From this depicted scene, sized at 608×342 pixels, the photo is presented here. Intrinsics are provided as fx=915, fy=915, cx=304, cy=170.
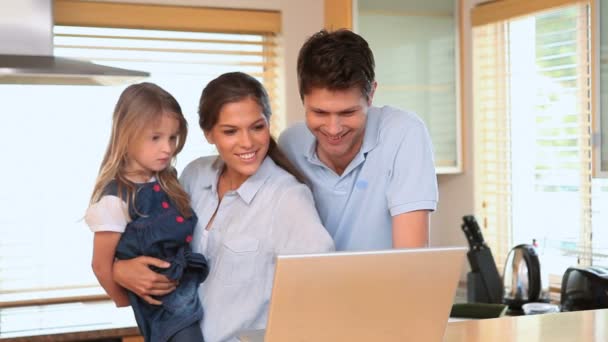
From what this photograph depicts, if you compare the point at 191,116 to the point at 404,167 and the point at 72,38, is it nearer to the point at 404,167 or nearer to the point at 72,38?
the point at 72,38

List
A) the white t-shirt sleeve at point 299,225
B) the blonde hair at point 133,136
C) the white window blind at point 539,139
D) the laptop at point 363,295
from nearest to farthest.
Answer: the laptop at point 363,295 < the white t-shirt sleeve at point 299,225 < the blonde hair at point 133,136 < the white window blind at point 539,139

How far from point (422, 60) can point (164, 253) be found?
2.08m

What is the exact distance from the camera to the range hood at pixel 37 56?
2.51 metres

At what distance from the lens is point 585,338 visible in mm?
1698

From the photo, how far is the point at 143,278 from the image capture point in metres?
1.87

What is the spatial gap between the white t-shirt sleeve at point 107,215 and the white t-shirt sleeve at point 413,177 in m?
0.56

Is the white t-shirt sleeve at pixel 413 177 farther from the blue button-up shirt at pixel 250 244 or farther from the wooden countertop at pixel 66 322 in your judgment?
→ the wooden countertop at pixel 66 322

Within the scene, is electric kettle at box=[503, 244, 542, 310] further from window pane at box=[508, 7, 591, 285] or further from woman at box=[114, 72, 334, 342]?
woman at box=[114, 72, 334, 342]

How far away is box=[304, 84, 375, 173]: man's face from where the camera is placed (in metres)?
1.76

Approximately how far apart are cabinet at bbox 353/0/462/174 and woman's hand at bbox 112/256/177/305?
77.4 inches

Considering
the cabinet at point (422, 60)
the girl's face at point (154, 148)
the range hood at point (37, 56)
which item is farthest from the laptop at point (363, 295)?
the cabinet at point (422, 60)

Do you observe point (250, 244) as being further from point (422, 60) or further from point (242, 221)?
point (422, 60)

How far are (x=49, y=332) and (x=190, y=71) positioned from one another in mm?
1318

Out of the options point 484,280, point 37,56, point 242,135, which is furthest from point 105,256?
point 484,280
